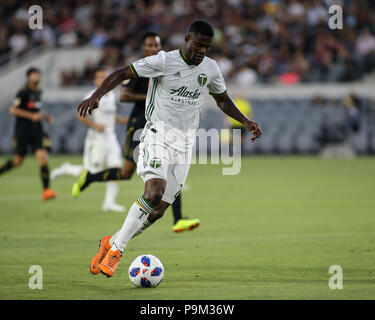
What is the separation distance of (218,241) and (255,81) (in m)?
21.3

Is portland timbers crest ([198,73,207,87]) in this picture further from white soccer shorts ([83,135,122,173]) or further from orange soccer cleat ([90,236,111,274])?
white soccer shorts ([83,135,122,173])

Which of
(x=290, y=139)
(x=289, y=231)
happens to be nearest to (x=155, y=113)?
(x=289, y=231)

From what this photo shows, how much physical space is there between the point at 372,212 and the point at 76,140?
19.6 metres

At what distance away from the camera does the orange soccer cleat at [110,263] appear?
7391 millimetres

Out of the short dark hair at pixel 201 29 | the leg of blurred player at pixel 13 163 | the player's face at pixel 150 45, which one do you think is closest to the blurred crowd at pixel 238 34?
the leg of blurred player at pixel 13 163

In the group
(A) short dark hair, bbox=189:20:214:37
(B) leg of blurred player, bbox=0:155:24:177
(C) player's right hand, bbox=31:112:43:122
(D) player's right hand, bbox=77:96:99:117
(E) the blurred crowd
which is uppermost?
(E) the blurred crowd

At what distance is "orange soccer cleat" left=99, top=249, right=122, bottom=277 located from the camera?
7391 millimetres

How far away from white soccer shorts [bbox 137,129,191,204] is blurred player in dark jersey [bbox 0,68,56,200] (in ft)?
26.4

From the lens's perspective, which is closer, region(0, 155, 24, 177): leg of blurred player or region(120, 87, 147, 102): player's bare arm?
region(120, 87, 147, 102): player's bare arm

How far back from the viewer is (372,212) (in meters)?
13.5

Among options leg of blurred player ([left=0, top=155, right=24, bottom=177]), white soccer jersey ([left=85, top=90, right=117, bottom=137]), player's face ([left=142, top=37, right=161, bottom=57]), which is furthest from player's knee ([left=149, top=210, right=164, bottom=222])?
leg of blurred player ([left=0, top=155, right=24, bottom=177])

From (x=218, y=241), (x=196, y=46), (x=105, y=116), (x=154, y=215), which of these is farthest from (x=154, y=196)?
(x=105, y=116)

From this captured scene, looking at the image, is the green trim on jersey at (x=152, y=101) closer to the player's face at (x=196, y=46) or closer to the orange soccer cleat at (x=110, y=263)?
the player's face at (x=196, y=46)
